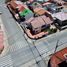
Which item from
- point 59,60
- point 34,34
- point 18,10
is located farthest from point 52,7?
Result: point 59,60

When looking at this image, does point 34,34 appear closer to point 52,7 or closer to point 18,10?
point 18,10

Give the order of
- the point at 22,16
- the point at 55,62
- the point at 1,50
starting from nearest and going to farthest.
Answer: the point at 55,62 < the point at 1,50 < the point at 22,16

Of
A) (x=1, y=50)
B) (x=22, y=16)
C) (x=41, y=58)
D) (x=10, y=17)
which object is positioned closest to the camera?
(x=41, y=58)

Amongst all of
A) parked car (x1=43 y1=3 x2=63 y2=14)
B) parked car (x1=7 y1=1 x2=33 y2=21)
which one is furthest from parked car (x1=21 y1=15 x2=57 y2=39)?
parked car (x1=43 y1=3 x2=63 y2=14)

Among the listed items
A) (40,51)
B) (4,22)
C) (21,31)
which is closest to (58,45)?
(40,51)

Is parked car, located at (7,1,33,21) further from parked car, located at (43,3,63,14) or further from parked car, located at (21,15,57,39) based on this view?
parked car, located at (43,3,63,14)

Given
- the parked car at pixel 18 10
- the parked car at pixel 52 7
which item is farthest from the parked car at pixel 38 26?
the parked car at pixel 52 7

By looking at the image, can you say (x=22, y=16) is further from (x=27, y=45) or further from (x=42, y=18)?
(x=27, y=45)

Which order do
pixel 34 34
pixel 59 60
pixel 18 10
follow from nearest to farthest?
pixel 59 60, pixel 34 34, pixel 18 10
